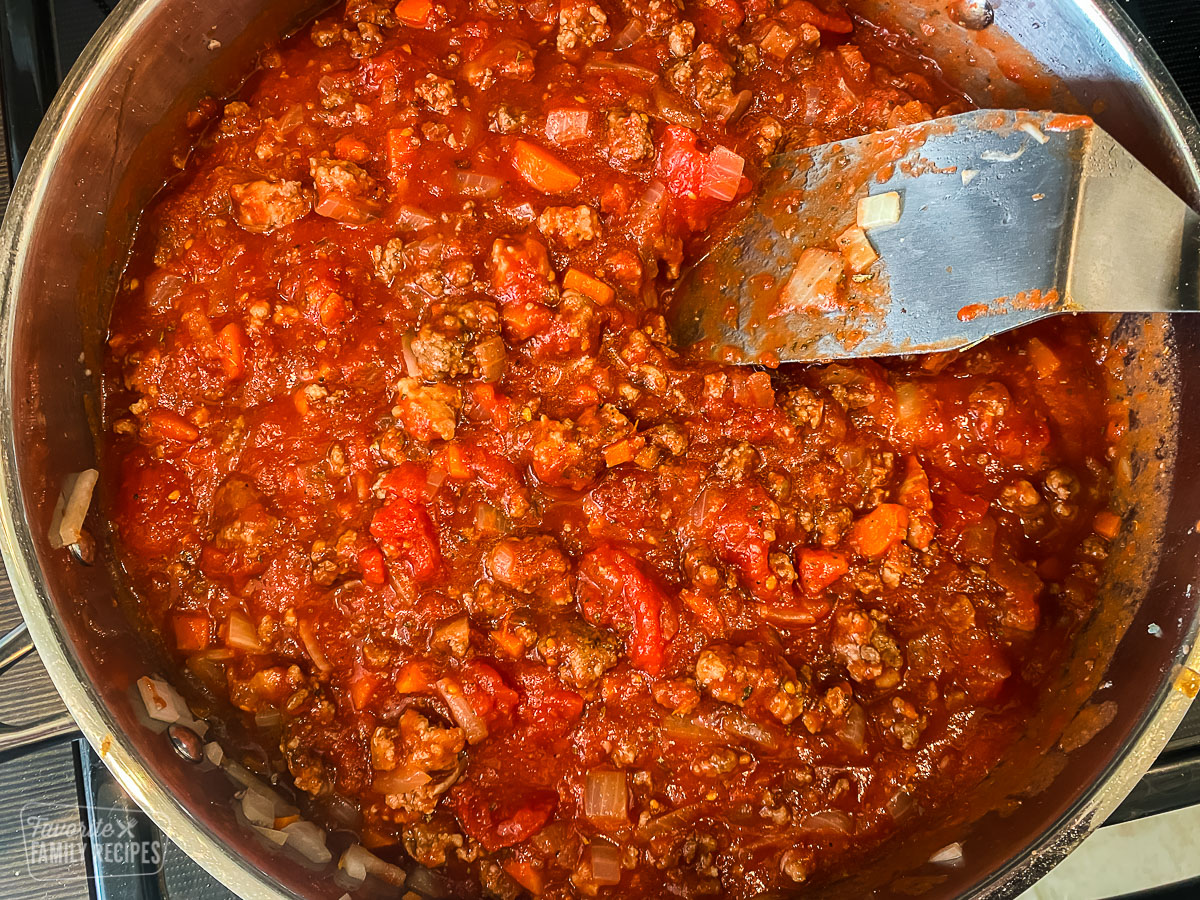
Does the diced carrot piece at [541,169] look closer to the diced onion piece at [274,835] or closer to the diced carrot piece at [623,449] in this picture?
the diced carrot piece at [623,449]

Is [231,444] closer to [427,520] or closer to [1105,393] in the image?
[427,520]

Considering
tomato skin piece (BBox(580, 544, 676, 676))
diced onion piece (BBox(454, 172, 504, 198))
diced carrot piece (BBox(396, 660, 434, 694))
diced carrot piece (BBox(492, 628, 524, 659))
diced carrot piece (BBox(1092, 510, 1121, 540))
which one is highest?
diced onion piece (BBox(454, 172, 504, 198))

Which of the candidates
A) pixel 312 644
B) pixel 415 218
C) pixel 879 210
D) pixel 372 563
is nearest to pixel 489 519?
pixel 372 563

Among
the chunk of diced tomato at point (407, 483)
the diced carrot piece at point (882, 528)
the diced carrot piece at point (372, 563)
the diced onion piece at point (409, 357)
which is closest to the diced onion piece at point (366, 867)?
the diced carrot piece at point (372, 563)

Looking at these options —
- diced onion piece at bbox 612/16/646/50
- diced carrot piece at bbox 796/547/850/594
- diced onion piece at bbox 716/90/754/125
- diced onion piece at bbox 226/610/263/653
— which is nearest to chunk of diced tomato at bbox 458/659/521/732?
diced onion piece at bbox 226/610/263/653

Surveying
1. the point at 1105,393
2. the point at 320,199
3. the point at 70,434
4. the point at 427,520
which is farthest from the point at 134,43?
the point at 1105,393

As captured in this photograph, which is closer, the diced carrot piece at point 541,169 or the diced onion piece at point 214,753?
the diced onion piece at point 214,753

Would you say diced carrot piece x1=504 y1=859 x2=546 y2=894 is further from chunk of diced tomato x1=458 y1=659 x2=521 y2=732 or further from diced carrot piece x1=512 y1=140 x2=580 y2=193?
diced carrot piece x1=512 y1=140 x2=580 y2=193
